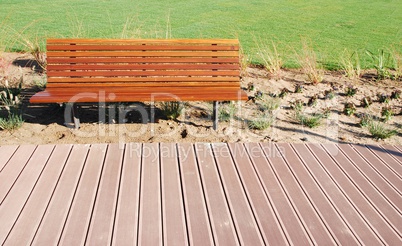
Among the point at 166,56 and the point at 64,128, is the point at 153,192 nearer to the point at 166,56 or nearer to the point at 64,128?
the point at 64,128

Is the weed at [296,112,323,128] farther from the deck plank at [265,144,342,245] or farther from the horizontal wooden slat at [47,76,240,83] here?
the horizontal wooden slat at [47,76,240,83]

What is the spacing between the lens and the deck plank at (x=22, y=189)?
2633 millimetres

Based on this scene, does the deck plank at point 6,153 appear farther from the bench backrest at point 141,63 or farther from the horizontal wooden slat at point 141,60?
the horizontal wooden slat at point 141,60

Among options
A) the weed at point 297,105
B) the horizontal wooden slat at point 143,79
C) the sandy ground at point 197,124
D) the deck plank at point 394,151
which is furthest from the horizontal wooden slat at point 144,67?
the deck plank at point 394,151

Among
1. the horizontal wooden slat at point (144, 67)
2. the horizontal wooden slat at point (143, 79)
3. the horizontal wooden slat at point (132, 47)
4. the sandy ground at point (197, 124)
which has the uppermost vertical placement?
the horizontal wooden slat at point (132, 47)

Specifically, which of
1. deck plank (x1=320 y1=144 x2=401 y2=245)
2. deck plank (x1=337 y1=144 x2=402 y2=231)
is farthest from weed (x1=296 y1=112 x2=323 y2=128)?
deck plank (x1=337 y1=144 x2=402 y2=231)

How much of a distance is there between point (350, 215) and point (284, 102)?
7.03ft

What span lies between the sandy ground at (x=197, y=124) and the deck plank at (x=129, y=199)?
0.35 meters

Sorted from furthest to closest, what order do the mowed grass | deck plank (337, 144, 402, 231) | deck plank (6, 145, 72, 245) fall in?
the mowed grass, deck plank (337, 144, 402, 231), deck plank (6, 145, 72, 245)

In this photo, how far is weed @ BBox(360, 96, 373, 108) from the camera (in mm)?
4671

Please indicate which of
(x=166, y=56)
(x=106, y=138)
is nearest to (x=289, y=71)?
(x=166, y=56)

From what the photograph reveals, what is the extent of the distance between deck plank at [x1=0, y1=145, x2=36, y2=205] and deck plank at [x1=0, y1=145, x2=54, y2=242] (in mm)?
34

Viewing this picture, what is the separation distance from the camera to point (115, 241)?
249 cm

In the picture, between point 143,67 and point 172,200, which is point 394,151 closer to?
point 172,200
